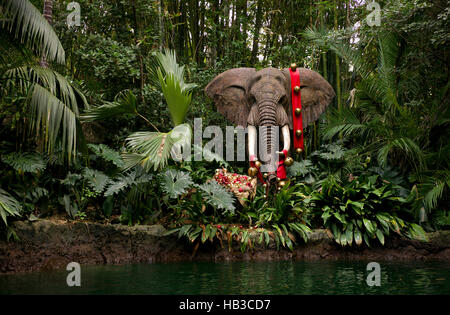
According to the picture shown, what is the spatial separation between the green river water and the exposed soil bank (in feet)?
1.61

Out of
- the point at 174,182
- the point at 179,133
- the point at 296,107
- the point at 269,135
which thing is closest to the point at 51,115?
the point at 179,133

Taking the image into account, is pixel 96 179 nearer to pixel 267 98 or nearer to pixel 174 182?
pixel 174 182

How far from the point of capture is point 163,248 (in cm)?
631

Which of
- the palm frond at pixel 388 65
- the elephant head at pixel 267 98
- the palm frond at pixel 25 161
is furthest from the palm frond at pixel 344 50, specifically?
the palm frond at pixel 25 161

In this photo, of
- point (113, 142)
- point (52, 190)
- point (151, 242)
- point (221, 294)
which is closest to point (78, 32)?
point (113, 142)

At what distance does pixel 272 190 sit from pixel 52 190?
11.9 feet

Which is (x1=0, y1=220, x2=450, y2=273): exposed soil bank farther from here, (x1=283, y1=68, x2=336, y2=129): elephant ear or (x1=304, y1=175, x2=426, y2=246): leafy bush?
(x1=283, y1=68, x2=336, y2=129): elephant ear

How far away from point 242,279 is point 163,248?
7.31ft

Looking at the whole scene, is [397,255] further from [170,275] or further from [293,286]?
[170,275]

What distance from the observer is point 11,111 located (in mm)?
6848

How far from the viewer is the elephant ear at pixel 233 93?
7.49 m

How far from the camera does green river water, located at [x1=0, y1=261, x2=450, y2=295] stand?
12.6 ft

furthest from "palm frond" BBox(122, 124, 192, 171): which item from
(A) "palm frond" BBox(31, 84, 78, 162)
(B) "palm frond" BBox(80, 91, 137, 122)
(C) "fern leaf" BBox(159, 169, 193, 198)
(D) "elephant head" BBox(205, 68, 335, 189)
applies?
(D) "elephant head" BBox(205, 68, 335, 189)

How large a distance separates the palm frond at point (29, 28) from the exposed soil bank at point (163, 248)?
245cm
